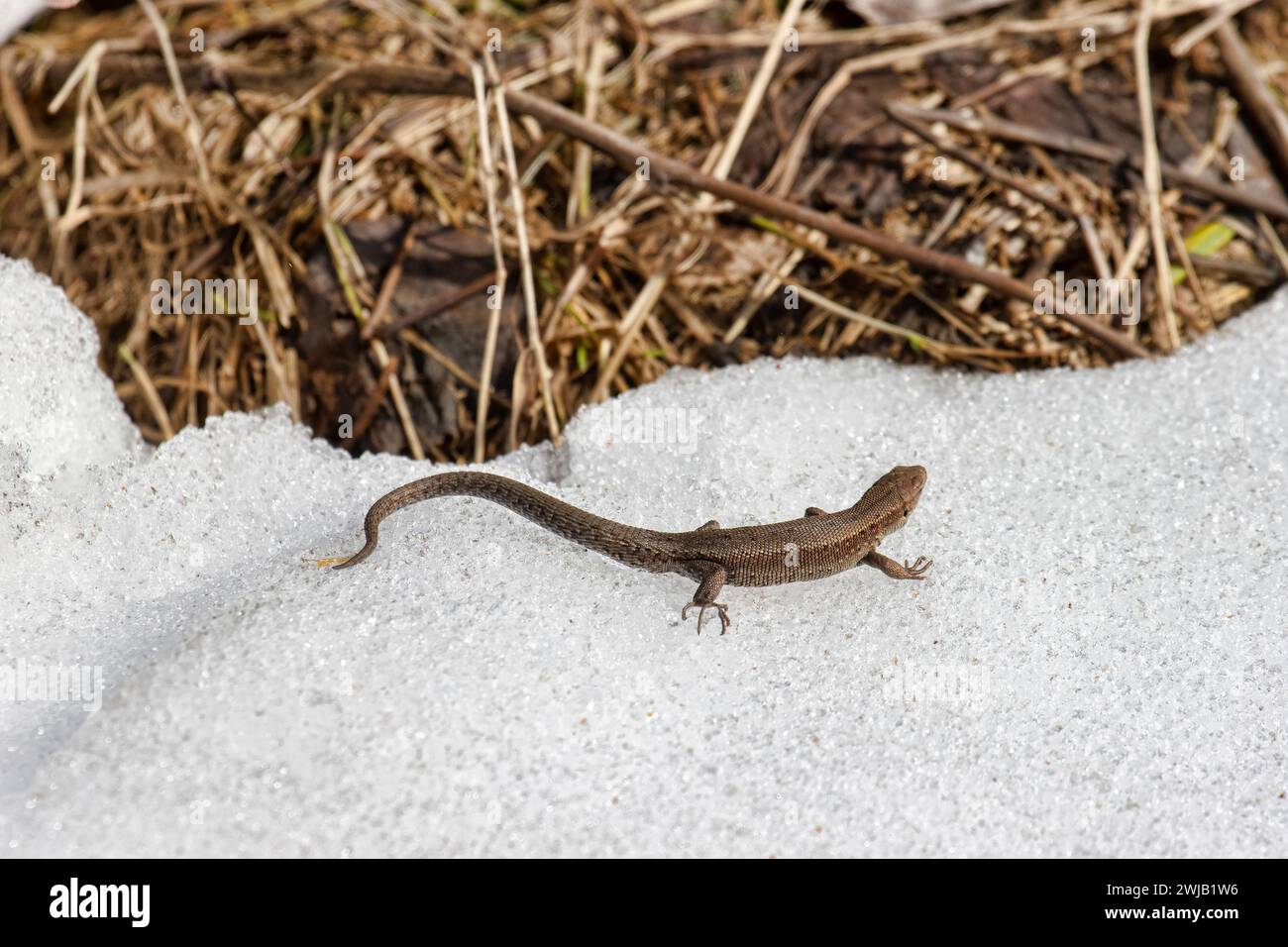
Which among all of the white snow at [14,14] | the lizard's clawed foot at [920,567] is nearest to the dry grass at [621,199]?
the white snow at [14,14]

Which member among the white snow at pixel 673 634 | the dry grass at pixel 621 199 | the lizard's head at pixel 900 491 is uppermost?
the dry grass at pixel 621 199

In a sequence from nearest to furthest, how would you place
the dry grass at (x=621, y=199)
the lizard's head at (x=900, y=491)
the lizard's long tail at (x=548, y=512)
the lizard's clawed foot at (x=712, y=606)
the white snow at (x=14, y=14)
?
1. the lizard's clawed foot at (x=712, y=606)
2. the lizard's long tail at (x=548, y=512)
3. the lizard's head at (x=900, y=491)
4. the dry grass at (x=621, y=199)
5. the white snow at (x=14, y=14)

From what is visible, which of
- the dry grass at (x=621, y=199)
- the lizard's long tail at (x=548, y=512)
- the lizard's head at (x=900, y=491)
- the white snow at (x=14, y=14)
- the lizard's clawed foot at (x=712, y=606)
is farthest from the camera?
the white snow at (x=14, y=14)

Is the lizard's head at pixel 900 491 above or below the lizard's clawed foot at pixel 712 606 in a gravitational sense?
above

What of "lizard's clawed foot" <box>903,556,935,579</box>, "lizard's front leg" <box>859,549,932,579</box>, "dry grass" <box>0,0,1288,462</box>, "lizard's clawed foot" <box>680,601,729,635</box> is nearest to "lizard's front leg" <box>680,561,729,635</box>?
"lizard's clawed foot" <box>680,601,729,635</box>

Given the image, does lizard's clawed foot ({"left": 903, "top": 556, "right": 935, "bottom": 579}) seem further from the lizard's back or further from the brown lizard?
the lizard's back

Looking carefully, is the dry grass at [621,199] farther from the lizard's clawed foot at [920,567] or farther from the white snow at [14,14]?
the lizard's clawed foot at [920,567]
